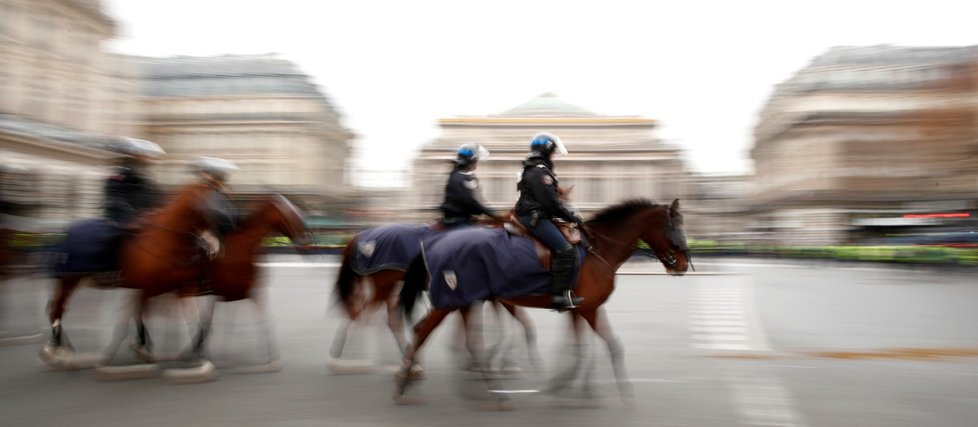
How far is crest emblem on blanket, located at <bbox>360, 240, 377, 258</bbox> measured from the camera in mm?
7367

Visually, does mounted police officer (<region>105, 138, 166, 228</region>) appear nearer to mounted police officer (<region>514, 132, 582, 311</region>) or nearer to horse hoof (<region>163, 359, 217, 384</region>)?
horse hoof (<region>163, 359, 217, 384</region>)

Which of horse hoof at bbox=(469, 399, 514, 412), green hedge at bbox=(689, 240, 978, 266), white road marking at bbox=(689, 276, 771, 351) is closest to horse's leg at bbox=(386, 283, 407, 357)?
horse hoof at bbox=(469, 399, 514, 412)

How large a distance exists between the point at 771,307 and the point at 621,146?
5691cm

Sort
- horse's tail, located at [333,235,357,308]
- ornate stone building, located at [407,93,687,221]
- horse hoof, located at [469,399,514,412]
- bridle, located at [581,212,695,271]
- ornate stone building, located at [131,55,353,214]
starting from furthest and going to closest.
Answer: ornate stone building, located at [407,93,687,221]
ornate stone building, located at [131,55,353,214]
horse's tail, located at [333,235,357,308]
bridle, located at [581,212,695,271]
horse hoof, located at [469,399,514,412]

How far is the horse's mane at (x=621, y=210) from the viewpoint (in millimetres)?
6566

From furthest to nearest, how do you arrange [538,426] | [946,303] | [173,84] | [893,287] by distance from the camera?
[173,84]
[893,287]
[946,303]
[538,426]

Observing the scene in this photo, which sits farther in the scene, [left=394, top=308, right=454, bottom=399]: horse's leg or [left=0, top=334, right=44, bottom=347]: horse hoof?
[left=0, top=334, right=44, bottom=347]: horse hoof

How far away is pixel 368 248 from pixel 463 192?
108cm

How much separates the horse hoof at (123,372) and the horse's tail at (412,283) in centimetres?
242

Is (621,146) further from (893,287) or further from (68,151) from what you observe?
(893,287)

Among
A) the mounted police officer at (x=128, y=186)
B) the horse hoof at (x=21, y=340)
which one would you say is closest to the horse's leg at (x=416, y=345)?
the mounted police officer at (x=128, y=186)

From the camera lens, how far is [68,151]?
37.6 metres

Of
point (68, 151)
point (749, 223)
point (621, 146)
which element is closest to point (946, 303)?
point (68, 151)

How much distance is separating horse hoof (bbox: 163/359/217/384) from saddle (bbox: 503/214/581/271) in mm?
2981
